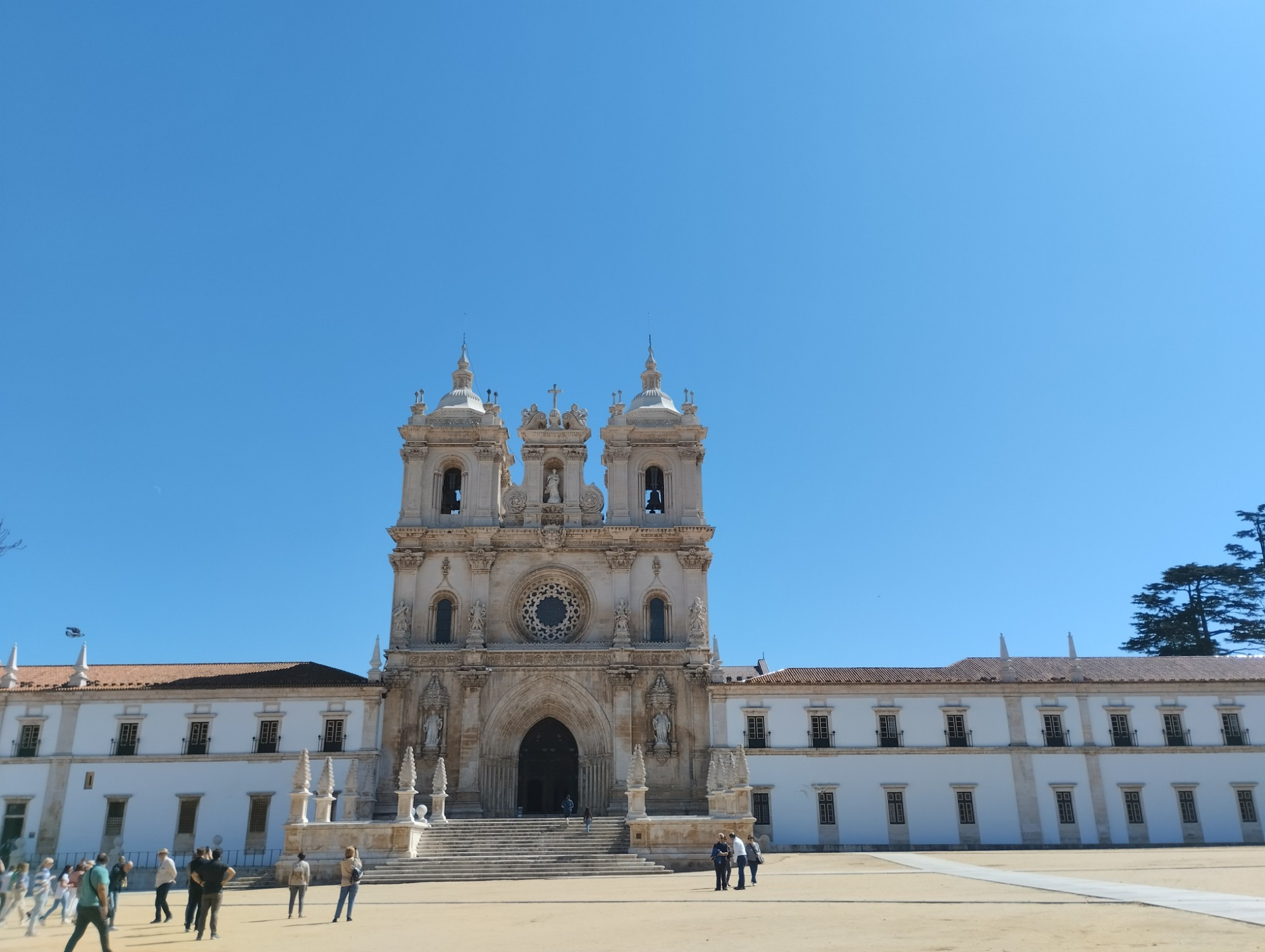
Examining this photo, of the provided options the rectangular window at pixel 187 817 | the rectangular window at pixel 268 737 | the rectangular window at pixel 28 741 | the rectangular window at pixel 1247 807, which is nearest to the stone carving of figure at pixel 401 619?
the rectangular window at pixel 268 737

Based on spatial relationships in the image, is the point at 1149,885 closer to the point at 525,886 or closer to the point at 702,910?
the point at 702,910

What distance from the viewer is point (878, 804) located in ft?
121

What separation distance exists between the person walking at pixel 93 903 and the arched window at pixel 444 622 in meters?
27.2

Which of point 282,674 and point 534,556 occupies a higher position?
point 534,556

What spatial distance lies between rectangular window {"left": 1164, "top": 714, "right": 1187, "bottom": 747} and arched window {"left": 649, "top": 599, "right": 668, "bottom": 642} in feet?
64.0

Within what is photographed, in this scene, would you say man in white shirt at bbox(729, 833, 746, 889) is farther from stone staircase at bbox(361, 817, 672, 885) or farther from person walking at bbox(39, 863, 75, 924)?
person walking at bbox(39, 863, 75, 924)

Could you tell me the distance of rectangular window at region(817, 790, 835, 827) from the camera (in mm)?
36594

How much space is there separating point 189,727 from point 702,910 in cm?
2691

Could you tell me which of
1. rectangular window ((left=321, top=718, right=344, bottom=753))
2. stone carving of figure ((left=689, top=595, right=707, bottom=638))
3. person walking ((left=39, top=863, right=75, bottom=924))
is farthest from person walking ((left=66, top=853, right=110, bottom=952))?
stone carving of figure ((left=689, top=595, right=707, bottom=638))

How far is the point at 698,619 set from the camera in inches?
1553

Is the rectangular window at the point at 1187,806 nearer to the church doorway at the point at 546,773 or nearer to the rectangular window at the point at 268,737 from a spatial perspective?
the church doorway at the point at 546,773

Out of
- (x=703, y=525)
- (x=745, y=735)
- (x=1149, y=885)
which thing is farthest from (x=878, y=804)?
(x=1149, y=885)

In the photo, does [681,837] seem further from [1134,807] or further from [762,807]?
[1134,807]

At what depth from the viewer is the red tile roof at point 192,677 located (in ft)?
124
